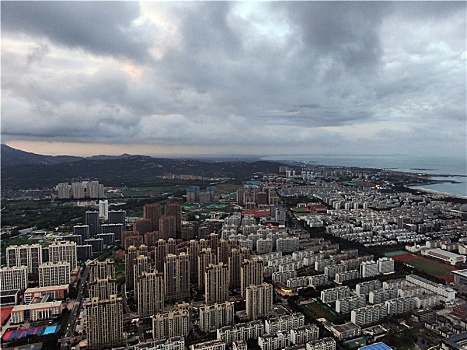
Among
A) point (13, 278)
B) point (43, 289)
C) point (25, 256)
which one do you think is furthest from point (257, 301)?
point (25, 256)

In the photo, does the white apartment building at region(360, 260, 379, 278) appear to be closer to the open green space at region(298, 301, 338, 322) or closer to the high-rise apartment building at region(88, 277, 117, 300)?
the open green space at region(298, 301, 338, 322)

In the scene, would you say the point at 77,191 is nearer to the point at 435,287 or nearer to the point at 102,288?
the point at 102,288

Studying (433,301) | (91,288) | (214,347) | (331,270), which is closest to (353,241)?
(331,270)

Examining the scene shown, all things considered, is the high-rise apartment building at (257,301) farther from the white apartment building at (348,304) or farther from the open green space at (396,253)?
the open green space at (396,253)

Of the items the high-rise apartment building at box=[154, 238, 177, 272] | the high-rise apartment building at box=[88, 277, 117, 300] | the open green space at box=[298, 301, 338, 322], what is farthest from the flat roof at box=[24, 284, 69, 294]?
the open green space at box=[298, 301, 338, 322]

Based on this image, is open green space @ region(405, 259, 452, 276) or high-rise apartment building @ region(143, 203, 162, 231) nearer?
open green space @ region(405, 259, 452, 276)

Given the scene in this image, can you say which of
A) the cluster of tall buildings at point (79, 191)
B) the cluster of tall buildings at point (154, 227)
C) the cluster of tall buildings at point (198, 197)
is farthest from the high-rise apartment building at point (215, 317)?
the cluster of tall buildings at point (79, 191)
